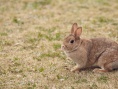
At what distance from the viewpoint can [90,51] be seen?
776 cm

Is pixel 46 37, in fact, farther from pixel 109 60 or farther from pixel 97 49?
pixel 109 60

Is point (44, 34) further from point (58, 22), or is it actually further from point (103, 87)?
point (103, 87)

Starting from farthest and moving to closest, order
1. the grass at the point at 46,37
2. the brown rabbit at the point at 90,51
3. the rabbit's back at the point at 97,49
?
the rabbit's back at the point at 97,49 → the brown rabbit at the point at 90,51 → the grass at the point at 46,37

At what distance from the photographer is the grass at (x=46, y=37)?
7.41 m

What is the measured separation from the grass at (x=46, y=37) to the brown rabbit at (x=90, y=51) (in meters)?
0.20

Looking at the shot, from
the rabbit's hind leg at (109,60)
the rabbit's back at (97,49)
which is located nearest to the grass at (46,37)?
the rabbit's hind leg at (109,60)

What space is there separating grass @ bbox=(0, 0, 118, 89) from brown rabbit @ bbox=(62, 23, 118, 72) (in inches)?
8.1

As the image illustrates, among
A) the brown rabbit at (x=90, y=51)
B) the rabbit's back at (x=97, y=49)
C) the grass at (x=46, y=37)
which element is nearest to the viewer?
the grass at (x=46, y=37)

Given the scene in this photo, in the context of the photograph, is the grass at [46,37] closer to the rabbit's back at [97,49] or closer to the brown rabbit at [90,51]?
the brown rabbit at [90,51]

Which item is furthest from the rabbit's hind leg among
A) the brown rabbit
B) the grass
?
the grass

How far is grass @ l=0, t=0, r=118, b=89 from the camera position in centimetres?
741

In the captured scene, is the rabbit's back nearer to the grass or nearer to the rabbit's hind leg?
the rabbit's hind leg

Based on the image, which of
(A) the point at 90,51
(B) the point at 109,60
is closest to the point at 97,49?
(A) the point at 90,51

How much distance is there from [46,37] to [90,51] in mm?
2666
